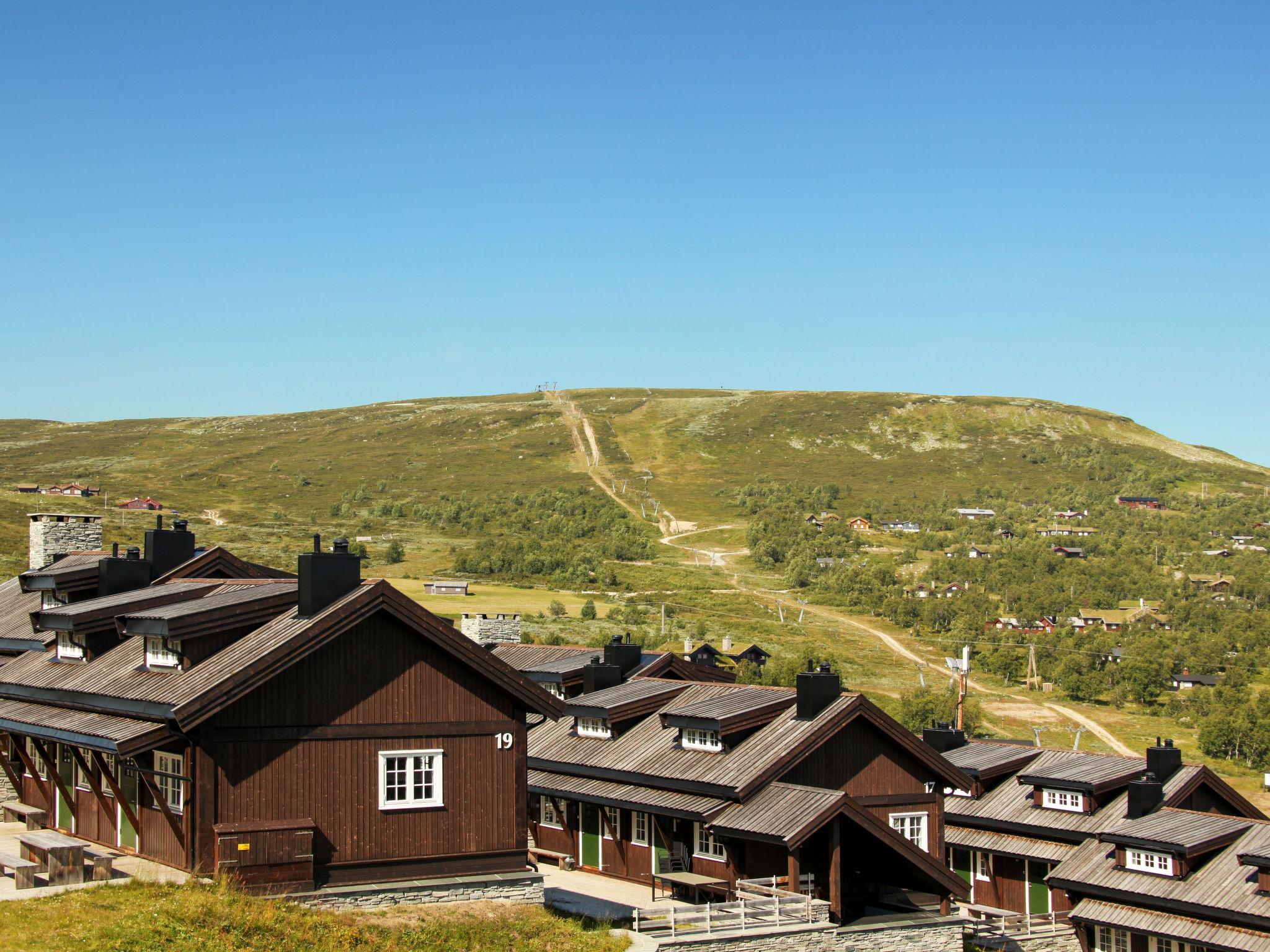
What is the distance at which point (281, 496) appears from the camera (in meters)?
187

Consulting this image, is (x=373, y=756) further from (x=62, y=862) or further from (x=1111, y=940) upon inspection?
(x=1111, y=940)

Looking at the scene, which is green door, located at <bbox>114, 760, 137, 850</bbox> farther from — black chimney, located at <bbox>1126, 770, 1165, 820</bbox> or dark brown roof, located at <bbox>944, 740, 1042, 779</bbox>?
black chimney, located at <bbox>1126, 770, 1165, 820</bbox>

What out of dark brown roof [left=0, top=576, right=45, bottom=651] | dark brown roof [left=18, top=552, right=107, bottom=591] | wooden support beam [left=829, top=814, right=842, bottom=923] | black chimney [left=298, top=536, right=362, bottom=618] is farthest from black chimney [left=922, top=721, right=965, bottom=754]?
dark brown roof [left=0, top=576, right=45, bottom=651]

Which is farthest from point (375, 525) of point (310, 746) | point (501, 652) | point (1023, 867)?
point (310, 746)

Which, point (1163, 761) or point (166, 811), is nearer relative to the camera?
point (166, 811)

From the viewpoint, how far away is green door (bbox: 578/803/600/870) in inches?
1336

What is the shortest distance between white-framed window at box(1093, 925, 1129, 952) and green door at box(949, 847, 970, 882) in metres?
5.06

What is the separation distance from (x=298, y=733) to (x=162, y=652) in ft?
11.6

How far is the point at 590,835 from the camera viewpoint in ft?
112

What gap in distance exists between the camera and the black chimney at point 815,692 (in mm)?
30578

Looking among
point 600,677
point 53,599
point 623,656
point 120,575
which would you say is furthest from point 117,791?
point 623,656

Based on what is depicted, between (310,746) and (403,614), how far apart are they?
289 cm

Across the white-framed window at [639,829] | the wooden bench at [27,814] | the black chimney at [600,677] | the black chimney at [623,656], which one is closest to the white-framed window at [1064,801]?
the black chimney at [623,656]

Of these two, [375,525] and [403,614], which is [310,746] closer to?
[403,614]
